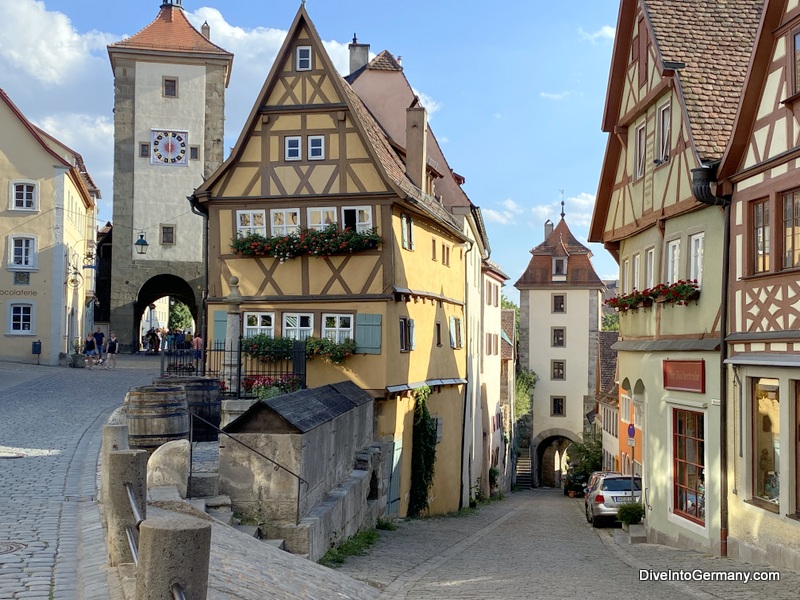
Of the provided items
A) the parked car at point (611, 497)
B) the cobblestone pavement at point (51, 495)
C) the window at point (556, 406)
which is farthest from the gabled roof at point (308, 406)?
the window at point (556, 406)

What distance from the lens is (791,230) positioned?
44.4 ft

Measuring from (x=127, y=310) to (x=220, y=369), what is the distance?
26.8 meters

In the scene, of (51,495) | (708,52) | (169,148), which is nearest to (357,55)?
(169,148)

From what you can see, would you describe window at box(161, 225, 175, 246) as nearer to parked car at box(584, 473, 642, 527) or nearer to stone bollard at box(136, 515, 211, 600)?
parked car at box(584, 473, 642, 527)

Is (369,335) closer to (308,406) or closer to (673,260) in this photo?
(673,260)

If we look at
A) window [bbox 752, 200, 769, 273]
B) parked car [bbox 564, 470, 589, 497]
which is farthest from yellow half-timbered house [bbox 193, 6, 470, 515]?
parked car [bbox 564, 470, 589, 497]

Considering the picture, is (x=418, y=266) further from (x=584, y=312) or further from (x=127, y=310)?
(x=584, y=312)

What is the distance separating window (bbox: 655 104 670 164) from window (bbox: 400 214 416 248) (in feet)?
24.9

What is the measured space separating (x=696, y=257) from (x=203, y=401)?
9.12 metres

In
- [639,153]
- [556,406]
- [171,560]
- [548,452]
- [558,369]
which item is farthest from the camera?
[548,452]

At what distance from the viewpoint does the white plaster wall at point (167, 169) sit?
48031 millimetres

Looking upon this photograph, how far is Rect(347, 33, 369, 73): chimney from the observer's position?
120ft

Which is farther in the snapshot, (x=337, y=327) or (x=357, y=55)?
(x=357, y=55)

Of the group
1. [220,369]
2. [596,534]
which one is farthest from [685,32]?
[220,369]
